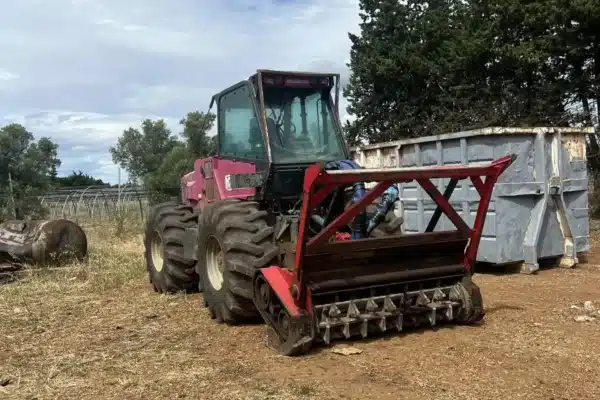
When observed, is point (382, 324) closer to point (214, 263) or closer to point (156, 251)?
point (214, 263)

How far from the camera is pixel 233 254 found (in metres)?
5.89

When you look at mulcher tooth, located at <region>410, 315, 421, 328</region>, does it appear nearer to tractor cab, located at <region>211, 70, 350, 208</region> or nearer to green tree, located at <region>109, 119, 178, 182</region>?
tractor cab, located at <region>211, 70, 350, 208</region>

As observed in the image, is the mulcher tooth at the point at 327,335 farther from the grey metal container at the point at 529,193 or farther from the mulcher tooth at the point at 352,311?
the grey metal container at the point at 529,193

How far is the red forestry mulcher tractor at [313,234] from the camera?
16.9ft

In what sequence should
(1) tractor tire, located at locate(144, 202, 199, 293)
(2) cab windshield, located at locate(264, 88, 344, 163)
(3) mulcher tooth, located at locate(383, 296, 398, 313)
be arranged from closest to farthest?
(3) mulcher tooth, located at locate(383, 296, 398, 313)
(2) cab windshield, located at locate(264, 88, 344, 163)
(1) tractor tire, located at locate(144, 202, 199, 293)

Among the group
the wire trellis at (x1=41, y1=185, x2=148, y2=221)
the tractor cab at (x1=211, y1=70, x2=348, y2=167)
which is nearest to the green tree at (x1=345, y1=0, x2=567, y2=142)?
the wire trellis at (x1=41, y1=185, x2=148, y2=221)

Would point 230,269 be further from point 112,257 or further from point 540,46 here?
point 540,46

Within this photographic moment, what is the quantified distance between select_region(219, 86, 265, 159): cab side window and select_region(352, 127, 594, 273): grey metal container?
3903 mm

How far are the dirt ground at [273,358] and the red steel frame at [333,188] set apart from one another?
55 centimetres

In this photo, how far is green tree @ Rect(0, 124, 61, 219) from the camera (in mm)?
17953

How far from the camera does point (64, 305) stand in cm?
805

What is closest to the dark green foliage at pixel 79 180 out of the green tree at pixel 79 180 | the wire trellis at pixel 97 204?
the green tree at pixel 79 180

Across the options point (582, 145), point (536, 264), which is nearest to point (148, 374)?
point (536, 264)

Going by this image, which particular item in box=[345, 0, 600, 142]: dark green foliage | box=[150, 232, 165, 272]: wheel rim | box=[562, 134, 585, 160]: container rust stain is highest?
box=[345, 0, 600, 142]: dark green foliage
